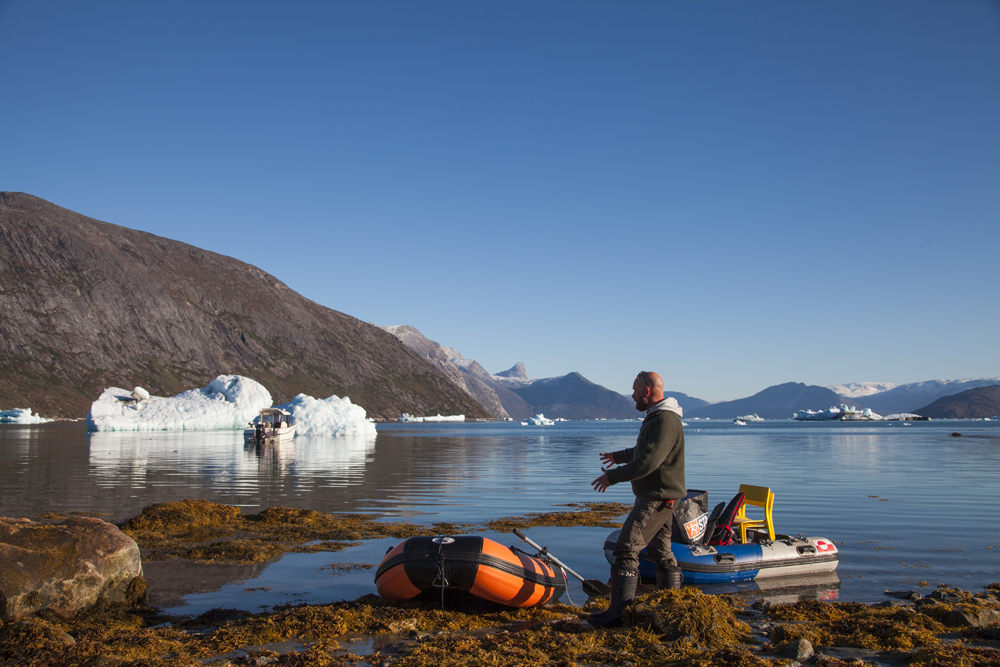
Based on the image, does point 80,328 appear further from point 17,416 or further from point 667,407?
point 667,407

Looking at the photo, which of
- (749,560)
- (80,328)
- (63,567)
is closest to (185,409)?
(63,567)

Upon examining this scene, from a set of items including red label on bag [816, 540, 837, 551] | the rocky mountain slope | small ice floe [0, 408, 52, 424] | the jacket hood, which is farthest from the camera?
the rocky mountain slope

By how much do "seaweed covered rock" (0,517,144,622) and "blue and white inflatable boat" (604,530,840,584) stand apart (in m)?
6.62

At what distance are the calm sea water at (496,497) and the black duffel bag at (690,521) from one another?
1614mm

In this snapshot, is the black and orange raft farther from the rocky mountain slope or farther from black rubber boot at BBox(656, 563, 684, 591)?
the rocky mountain slope

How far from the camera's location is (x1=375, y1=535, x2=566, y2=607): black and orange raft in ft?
25.7

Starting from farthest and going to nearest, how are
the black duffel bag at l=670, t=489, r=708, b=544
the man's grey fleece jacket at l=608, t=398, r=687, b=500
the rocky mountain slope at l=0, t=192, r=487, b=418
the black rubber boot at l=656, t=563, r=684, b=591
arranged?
the rocky mountain slope at l=0, t=192, r=487, b=418 < the black duffel bag at l=670, t=489, r=708, b=544 < the black rubber boot at l=656, t=563, r=684, b=591 < the man's grey fleece jacket at l=608, t=398, r=687, b=500

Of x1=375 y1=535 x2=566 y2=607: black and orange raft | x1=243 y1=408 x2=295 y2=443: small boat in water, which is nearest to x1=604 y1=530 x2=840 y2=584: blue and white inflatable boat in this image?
x1=375 y1=535 x2=566 y2=607: black and orange raft

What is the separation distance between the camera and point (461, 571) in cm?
781

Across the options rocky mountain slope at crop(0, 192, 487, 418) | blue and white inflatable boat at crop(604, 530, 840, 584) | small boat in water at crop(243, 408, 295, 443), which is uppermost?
rocky mountain slope at crop(0, 192, 487, 418)

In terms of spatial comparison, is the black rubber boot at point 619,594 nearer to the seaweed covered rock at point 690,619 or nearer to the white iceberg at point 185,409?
the seaweed covered rock at point 690,619

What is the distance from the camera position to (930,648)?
664 cm

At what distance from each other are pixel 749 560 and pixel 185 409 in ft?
298

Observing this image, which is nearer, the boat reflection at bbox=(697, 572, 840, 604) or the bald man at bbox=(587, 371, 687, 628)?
the bald man at bbox=(587, 371, 687, 628)
